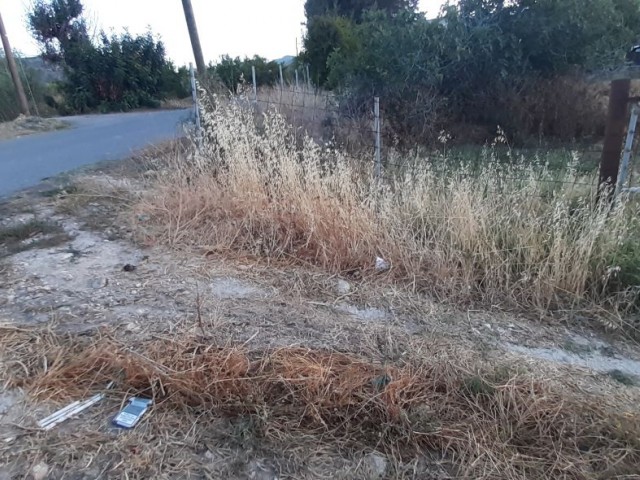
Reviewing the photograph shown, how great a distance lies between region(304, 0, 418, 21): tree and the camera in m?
21.7

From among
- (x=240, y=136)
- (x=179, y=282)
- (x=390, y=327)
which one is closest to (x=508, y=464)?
(x=390, y=327)

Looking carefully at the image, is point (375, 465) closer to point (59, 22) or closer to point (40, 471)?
point (40, 471)

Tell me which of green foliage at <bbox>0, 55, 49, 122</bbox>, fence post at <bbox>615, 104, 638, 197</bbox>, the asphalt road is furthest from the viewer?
green foliage at <bbox>0, 55, 49, 122</bbox>

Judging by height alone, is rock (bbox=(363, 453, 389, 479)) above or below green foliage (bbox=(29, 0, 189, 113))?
below

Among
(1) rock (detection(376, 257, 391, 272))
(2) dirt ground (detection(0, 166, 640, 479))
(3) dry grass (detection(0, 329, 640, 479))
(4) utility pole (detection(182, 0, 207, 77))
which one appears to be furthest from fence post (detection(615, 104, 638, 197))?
(4) utility pole (detection(182, 0, 207, 77))

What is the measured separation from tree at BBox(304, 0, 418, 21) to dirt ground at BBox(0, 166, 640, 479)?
20786 mm

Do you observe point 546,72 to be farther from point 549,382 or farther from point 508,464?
point 508,464

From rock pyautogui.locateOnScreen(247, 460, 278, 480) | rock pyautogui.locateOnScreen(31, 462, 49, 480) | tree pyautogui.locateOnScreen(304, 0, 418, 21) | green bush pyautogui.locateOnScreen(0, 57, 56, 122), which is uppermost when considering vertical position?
tree pyautogui.locateOnScreen(304, 0, 418, 21)

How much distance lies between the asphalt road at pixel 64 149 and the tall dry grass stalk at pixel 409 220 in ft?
9.09

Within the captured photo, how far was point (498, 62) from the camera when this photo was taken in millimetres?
9250

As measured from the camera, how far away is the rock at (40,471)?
1.73m

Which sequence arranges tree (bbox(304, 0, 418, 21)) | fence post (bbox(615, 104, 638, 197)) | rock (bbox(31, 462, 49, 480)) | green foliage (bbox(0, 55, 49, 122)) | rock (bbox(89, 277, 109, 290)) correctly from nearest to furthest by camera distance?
1. rock (bbox(31, 462, 49, 480))
2. rock (bbox(89, 277, 109, 290))
3. fence post (bbox(615, 104, 638, 197))
4. green foliage (bbox(0, 55, 49, 122))
5. tree (bbox(304, 0, 418, 21))

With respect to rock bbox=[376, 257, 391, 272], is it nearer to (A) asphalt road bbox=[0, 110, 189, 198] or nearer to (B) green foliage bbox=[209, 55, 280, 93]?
(A) asphalt road bbox=[0, 110, 189, 198]

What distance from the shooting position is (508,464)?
72.4 inches
